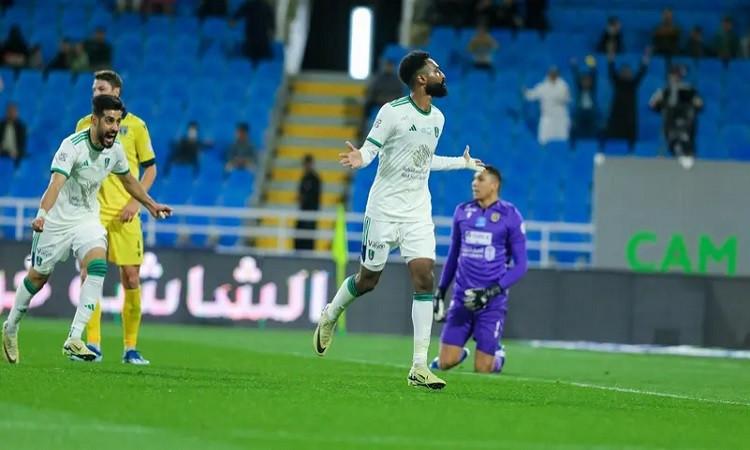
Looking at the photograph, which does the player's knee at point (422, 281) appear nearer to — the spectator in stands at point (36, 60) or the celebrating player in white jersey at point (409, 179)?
the celebrating player in white jersey at point (409, 179)

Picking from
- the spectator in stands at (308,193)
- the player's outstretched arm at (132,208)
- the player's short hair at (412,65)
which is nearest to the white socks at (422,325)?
the player's short hair at (412,65)

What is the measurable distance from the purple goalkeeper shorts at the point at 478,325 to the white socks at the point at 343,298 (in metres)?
3.04

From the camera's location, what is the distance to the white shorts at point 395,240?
11961mm

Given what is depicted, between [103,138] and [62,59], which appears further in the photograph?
[62,59]

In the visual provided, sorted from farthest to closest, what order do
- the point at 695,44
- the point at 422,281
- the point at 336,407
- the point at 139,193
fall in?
1. the point at 695,44
2. the point at 139,193
3. the point at 422,281
4. the point at 336,407

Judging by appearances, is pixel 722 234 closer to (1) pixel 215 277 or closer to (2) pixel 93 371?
(1) pixel 215 277

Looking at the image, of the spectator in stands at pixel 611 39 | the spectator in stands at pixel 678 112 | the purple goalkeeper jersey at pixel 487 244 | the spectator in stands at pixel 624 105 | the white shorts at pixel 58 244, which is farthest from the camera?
the spectator in stands at pixel 611 39

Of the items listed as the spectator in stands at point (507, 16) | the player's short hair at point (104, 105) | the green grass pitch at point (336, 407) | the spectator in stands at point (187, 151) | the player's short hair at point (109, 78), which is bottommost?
the green grass pitch at point (336, 407)

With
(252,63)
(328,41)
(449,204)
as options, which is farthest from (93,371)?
(328,41)

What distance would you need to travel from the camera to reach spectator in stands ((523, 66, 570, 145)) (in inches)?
1112

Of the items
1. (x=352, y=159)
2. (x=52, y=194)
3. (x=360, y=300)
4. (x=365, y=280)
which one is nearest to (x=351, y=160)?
(x=352, y=159)

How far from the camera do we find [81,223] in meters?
12.8

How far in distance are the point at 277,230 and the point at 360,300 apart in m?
2.22

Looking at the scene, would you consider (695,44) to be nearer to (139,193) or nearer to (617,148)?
(617,148)
